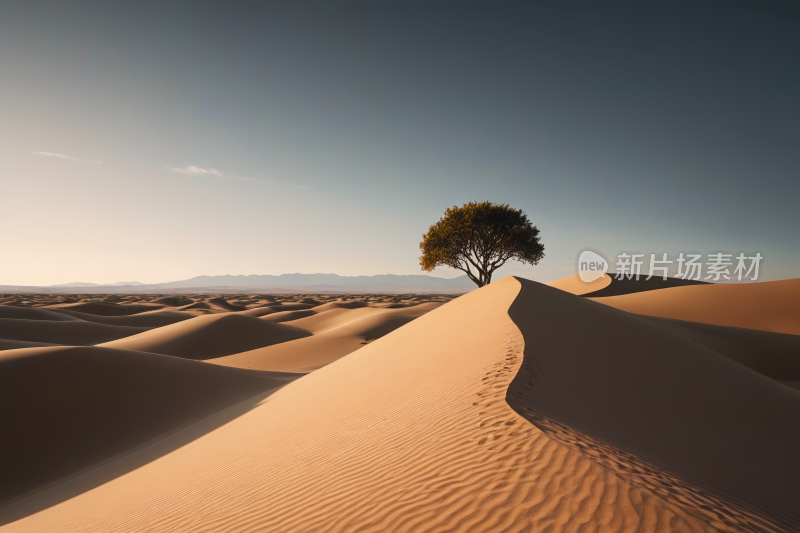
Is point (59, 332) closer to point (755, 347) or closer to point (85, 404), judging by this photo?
point (85, 404)

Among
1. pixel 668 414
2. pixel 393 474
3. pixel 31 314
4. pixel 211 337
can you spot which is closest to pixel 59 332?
pixel 31 314

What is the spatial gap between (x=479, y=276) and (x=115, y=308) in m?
42.0

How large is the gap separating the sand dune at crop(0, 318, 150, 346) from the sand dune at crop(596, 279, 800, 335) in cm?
3479

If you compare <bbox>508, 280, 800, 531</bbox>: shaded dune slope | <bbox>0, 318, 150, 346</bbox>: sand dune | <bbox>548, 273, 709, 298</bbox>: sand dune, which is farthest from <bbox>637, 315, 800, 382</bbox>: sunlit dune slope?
<bbox>0, 318, 150, 346</bbox>: sand dune

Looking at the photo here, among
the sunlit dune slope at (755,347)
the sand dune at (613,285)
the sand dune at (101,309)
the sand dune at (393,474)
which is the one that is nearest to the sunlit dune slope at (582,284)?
the sand dune at (613,285)

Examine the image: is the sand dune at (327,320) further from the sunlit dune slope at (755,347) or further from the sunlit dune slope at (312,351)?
the sunlit dune slope at (755,347)

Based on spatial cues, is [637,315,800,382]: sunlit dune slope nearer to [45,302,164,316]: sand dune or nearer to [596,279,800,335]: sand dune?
[596,279,800,335]: sand dune

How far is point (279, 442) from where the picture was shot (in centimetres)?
519

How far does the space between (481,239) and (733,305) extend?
17.2 metres

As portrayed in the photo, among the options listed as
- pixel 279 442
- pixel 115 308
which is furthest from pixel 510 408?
pixel 115 308

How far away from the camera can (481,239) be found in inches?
1186

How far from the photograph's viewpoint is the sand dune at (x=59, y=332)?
2412 cm

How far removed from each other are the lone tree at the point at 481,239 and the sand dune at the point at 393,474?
22.7 metres

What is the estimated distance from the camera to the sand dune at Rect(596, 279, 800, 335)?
76.5 ft
